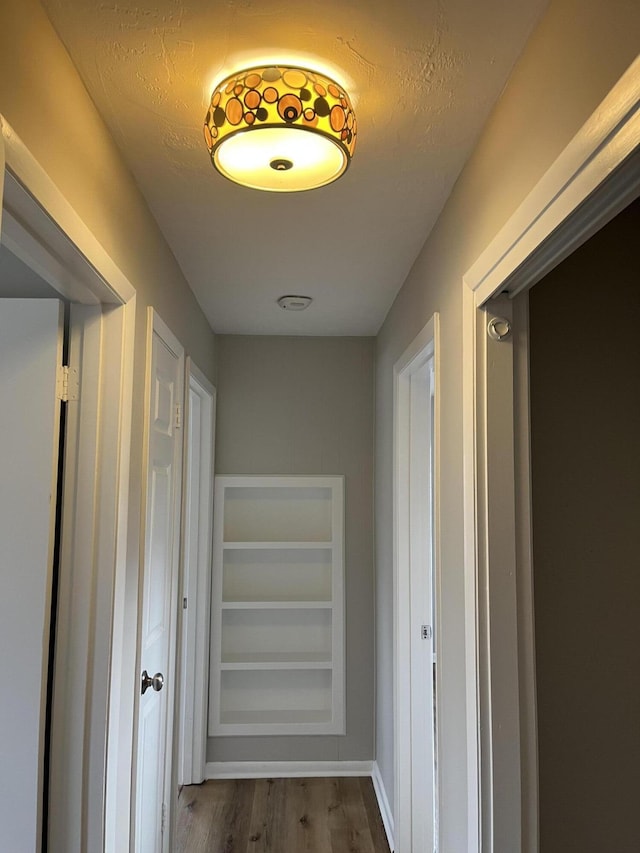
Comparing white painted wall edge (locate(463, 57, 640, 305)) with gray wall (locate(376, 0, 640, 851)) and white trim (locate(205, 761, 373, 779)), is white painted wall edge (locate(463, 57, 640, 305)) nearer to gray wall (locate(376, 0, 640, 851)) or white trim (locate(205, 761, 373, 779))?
gray wall (locate(376, 0, 640, 851))

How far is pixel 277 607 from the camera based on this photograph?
3496 mm

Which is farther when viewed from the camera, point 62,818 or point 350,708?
point 350,708

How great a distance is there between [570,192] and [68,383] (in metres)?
1.22

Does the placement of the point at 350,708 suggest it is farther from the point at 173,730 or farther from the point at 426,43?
the point at 426,43

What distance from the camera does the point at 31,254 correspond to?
1.29 metres

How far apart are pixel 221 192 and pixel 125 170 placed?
10.8 inches

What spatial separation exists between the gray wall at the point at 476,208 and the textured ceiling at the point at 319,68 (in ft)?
0.23

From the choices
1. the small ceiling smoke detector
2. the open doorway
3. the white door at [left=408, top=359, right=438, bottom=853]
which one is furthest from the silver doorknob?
the small ceiling smoke detector

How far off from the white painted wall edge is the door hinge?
102 centimetres

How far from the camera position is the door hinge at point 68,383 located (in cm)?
161

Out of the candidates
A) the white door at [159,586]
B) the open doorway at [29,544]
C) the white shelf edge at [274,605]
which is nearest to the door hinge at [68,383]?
the open doorway at [29,544]

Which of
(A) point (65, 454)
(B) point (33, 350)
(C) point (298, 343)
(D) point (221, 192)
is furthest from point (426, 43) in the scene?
(C) point (298, 343)

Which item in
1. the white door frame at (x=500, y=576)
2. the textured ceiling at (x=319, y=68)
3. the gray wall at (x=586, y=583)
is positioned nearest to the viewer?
the textured ceiling at (x=319, y=68)

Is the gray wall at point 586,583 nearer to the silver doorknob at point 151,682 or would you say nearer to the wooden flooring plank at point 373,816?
Result: the silver doorknob at point 151,682
